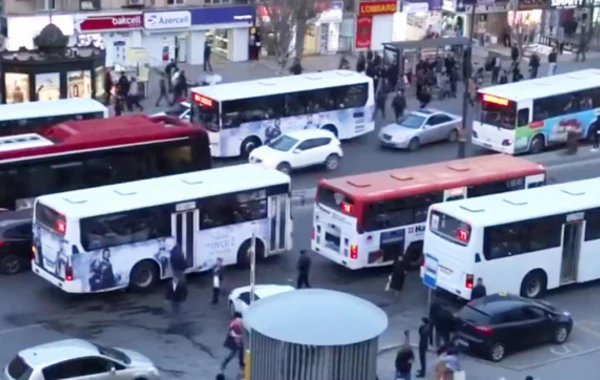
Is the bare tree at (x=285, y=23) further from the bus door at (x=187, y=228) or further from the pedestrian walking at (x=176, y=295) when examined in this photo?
the pedestrian walking at (x=176, y=295)

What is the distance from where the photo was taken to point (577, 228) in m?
30.9

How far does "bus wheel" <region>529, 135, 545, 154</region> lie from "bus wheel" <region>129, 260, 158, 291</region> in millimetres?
16902

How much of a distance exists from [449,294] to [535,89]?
14.9m

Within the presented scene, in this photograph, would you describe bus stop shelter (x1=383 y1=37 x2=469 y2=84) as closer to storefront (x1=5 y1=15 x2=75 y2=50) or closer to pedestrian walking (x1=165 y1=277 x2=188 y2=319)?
storefront (x1=5 y1=15 x2=75 y2=50)

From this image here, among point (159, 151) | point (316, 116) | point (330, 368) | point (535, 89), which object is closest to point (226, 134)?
point (316, 116)

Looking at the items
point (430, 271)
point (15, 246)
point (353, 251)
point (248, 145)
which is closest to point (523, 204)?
point (430, 271)

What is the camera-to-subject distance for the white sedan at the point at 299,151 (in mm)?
39719

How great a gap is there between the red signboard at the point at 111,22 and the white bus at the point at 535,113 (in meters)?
15.6

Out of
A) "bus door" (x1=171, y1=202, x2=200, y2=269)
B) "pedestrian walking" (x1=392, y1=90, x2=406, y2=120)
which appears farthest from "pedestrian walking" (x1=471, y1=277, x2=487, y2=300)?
"pedestrian walking" (x1=392, y1=90, x2=406, y2=120)

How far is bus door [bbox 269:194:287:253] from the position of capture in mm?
32281

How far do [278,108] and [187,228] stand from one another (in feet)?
40.6

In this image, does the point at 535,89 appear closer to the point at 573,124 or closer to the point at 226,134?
the point at 573,124

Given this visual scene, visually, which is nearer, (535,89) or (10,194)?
(10,194)

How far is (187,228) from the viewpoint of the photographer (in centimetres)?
3089
